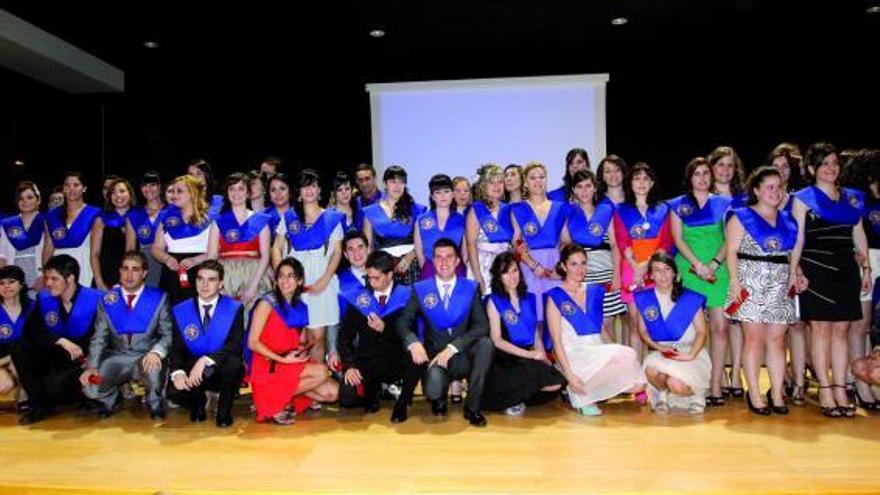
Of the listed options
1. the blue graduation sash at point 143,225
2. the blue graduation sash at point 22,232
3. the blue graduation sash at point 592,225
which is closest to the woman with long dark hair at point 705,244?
the blue graduation sash at point 592,225

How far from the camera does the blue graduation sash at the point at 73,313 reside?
3969mm

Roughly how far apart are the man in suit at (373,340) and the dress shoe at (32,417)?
5.46 feet

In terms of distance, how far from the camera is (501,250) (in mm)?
4316

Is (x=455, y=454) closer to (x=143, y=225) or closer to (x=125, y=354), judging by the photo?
(x=125, y=354)

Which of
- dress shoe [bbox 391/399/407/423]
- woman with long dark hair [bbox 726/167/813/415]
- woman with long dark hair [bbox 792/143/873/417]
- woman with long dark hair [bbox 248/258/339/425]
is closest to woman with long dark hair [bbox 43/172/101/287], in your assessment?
woman with long dark hair [bbox 248/258/339/425]

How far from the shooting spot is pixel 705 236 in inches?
159

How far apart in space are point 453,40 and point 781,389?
14.7 ft

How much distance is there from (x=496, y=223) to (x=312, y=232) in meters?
1.15

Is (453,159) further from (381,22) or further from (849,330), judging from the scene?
(849,330)

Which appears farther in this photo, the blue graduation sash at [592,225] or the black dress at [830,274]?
the blue graduation sash at [592,225]

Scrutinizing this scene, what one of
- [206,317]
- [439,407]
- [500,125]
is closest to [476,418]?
[439,407]

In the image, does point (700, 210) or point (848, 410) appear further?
point (700, 210)

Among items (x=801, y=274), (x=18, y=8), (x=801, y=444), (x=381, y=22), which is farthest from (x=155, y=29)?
(x=801, y=444)

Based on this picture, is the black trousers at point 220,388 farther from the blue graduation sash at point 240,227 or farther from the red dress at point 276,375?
the blue graduation sash at point 240,227
